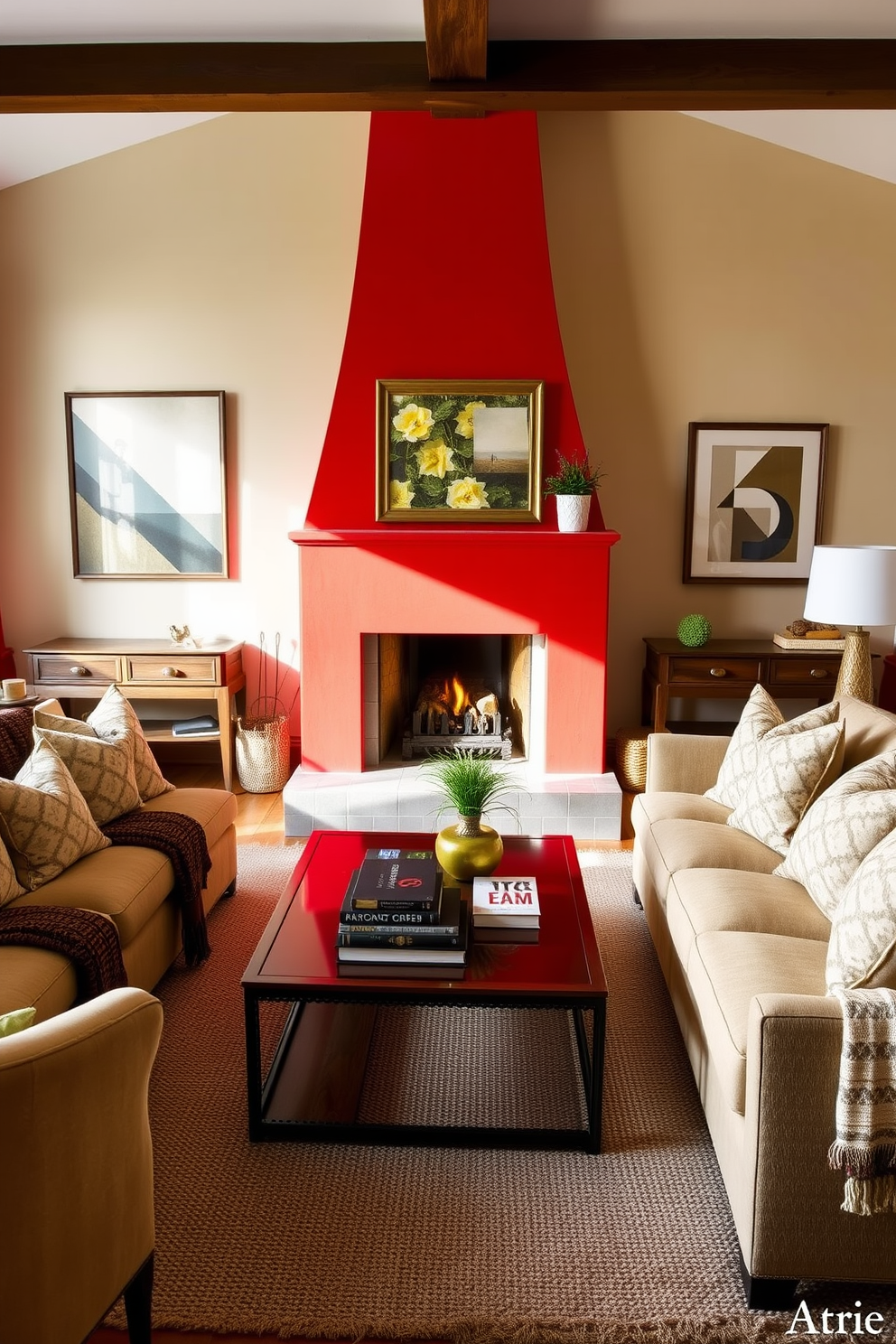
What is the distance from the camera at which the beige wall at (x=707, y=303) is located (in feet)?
15.6

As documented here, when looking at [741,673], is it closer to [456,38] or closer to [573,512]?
[573,512]

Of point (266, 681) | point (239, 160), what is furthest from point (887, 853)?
point (239, 160)

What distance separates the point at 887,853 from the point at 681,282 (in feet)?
12.2

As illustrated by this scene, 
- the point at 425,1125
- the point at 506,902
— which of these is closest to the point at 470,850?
the point at 506,902

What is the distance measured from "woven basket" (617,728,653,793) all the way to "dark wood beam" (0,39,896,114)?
2.73 m

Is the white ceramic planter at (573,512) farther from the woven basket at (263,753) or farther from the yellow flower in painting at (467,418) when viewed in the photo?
the woven basket at (263,753)

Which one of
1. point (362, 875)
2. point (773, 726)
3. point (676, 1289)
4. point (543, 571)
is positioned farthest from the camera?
point (543, 571)

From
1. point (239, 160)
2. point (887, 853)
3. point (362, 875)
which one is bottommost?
point (362, 875)

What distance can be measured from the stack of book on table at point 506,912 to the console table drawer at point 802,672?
254cm

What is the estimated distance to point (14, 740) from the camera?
294cm

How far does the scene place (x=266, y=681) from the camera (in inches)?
201

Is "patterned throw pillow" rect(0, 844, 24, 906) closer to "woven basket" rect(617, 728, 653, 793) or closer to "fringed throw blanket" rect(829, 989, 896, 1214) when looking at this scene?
"fringed throw blanket" rect(829, 989, 896, 1214)

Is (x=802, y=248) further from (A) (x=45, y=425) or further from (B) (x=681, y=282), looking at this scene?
(A) (x=45, y=425)

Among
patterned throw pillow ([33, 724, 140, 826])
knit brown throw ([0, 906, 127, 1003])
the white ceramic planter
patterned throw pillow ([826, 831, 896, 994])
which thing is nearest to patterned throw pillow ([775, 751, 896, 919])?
patterned throw pillow ([826, 831, 896, 994])
